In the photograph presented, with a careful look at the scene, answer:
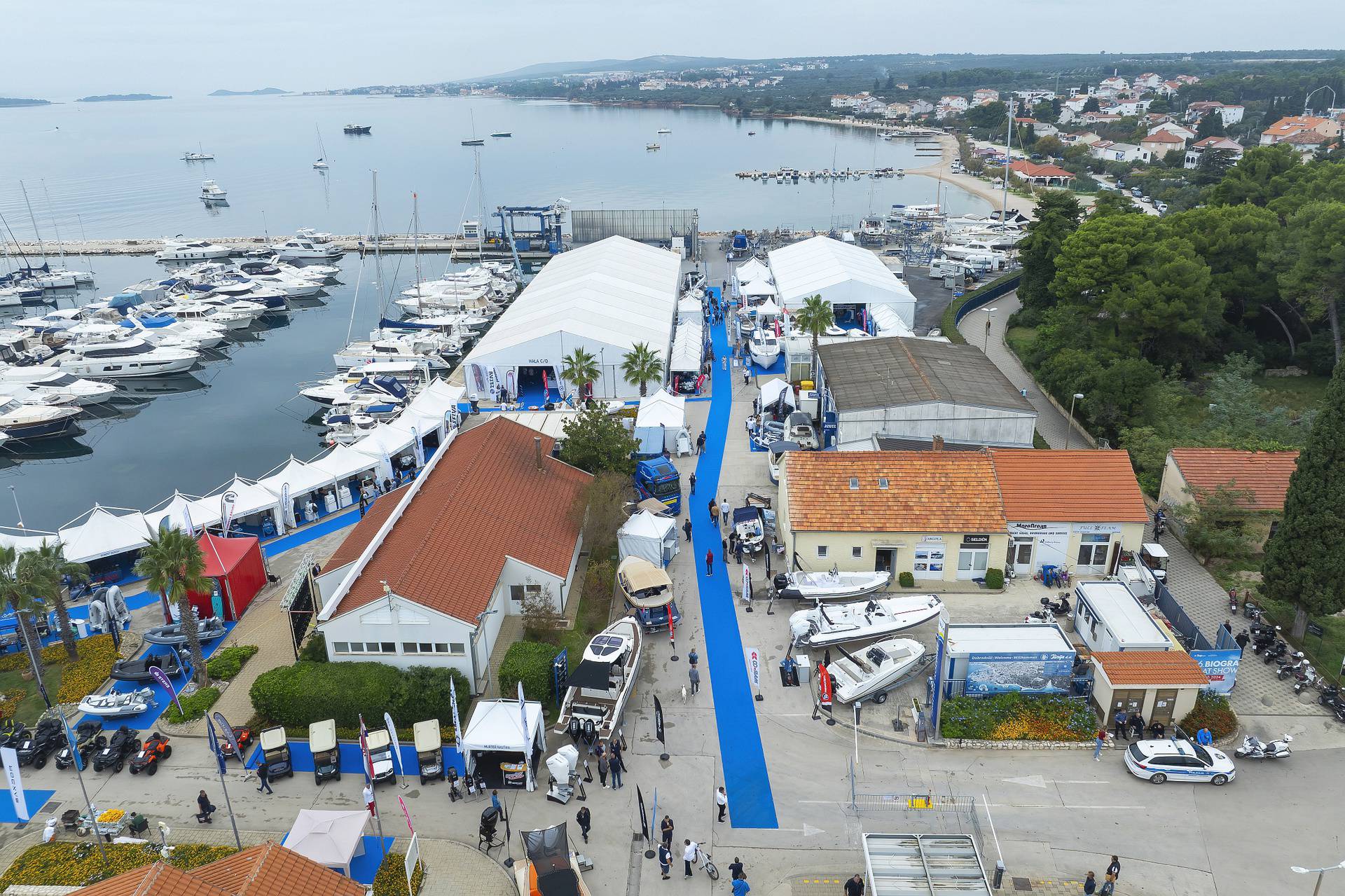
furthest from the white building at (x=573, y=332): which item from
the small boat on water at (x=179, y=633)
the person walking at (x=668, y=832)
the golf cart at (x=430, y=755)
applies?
the person walking at (x=668, y=832)

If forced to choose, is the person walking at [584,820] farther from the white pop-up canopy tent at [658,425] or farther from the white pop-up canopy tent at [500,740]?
the white pop-up canopy tent at [658,425]

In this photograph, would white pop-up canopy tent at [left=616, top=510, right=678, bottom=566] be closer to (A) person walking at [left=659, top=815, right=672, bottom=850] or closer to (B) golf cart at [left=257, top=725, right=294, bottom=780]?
(A) person walking at [left=659, top=815, right=672, bottom=850]

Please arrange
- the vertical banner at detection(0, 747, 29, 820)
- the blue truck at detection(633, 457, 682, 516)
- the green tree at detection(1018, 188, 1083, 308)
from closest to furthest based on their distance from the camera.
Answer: the vertical banner at detection(0, 747, 29, 820), the blue truck at detection(633, 457, 682, 516), the green tree at detection(1018, 188, 1083, 308)

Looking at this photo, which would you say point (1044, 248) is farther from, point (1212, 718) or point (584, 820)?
point (584, 820)

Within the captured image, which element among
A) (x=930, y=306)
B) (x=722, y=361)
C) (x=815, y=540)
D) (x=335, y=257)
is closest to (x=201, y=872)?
(x=815, y=540)

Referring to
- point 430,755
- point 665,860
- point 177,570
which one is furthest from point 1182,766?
point 177,570

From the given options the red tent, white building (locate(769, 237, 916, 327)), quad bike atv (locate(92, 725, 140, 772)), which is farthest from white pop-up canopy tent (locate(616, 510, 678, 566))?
white building (locate(769, 237, 916, 327))
